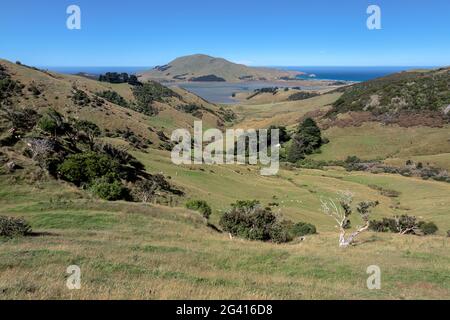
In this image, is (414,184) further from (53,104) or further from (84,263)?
(53,104)

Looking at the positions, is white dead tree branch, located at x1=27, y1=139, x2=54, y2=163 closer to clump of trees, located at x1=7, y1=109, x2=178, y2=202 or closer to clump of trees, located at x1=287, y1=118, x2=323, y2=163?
clump of trees, located at x1=7, y1=109, x2=178, y2=202

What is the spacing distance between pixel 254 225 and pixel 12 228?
1658 centimetres

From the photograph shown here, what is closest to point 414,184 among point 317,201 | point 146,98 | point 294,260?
point 317,201

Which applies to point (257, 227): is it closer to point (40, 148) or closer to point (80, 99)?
point (40, 148)

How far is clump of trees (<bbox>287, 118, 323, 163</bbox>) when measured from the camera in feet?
351

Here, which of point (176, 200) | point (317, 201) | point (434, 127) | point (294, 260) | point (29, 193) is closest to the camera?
point (294, 260)

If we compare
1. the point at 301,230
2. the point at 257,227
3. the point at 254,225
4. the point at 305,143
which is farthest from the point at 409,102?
the point at 257,227

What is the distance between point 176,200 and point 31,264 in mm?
29620

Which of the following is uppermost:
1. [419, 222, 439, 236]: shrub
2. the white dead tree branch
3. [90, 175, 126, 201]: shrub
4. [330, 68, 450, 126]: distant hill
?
[330, 68, 450, 126]: distant hill

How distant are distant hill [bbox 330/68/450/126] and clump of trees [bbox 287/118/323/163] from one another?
2187 cm

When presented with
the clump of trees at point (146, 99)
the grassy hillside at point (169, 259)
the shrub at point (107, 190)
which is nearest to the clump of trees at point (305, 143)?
the clump of trees at point (146, 99)

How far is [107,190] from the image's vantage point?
112ft

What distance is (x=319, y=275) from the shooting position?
17109mm

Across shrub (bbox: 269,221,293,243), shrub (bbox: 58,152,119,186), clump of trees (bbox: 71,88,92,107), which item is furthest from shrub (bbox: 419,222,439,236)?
clump of trees (bbox: 71,88,92,107)
